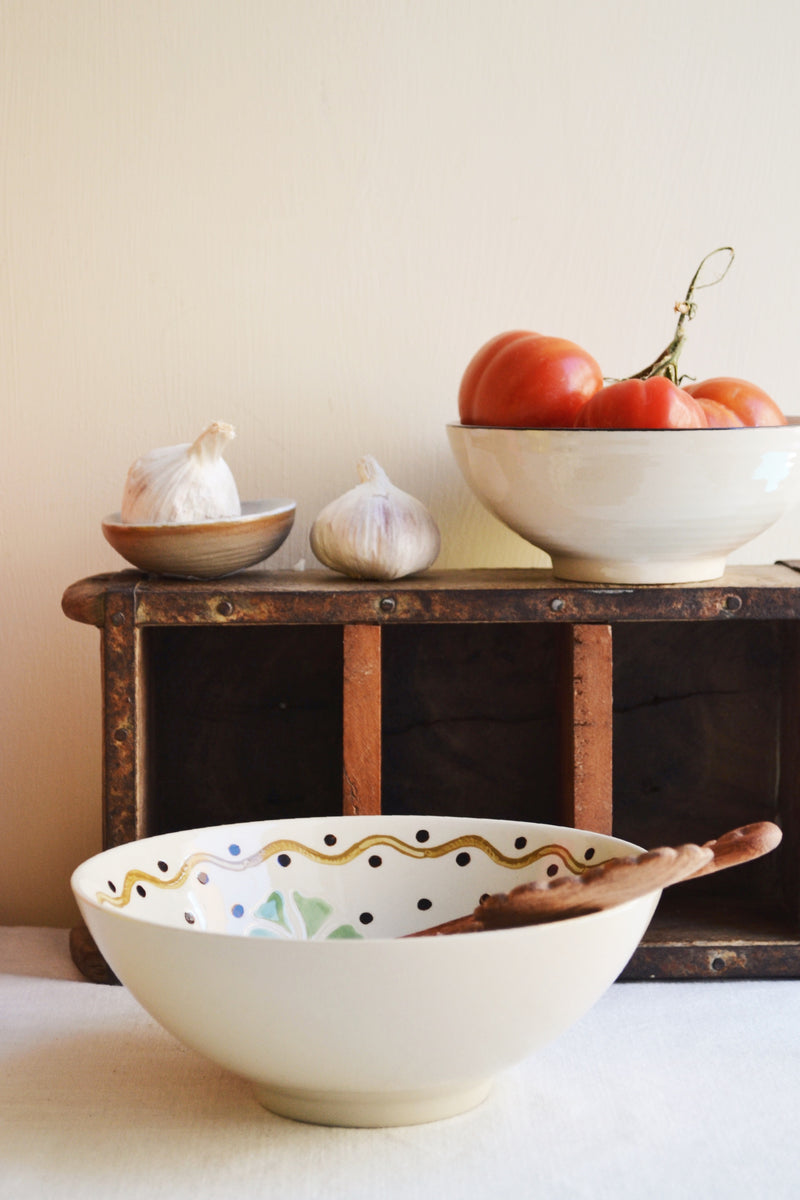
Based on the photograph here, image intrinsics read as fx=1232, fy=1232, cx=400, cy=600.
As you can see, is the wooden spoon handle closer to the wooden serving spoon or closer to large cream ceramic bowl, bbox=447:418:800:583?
the wooden serving spoon

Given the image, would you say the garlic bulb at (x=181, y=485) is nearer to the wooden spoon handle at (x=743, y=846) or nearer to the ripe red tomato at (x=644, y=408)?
the ripe red tomato at (x=644, y=408)

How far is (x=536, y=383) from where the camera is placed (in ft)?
2.40

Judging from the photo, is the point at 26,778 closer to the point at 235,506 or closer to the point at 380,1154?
the point at 235,506

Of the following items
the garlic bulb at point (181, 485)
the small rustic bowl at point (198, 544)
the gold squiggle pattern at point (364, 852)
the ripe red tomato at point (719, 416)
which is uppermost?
the ripe red tomato at point (719, 416)

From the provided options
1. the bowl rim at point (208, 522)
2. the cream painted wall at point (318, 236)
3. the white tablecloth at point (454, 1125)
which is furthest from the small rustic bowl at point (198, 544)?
the white tablecloth at point (454, 1125)

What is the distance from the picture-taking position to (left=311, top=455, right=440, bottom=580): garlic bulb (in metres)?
0.76

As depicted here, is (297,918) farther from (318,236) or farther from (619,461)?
(318,236)

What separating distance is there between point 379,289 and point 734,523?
1.04 feet

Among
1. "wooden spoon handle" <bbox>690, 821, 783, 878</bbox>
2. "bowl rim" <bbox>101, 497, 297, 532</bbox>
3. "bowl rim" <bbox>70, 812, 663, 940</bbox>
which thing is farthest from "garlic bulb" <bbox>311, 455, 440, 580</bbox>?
"wooden spoon handle" <bbox>690, 821, 783, 878</bbox>

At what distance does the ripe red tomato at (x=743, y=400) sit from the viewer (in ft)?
2.44

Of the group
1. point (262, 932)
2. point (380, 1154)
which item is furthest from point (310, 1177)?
point (262, 932)

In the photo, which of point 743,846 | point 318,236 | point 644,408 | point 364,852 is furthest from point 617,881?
point 318,236

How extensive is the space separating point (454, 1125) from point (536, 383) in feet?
1.35

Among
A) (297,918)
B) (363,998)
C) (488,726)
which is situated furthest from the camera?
(488,726)
